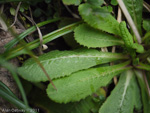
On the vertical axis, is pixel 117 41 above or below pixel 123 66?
above

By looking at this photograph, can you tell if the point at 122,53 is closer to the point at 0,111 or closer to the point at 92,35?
the point at 92,35

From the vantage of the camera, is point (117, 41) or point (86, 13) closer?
point (86, 13)

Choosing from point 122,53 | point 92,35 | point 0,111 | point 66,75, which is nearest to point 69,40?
point 92,35

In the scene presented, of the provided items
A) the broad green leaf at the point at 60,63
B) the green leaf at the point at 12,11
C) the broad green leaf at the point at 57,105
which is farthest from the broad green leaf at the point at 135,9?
the green leaf at the point at 12,11

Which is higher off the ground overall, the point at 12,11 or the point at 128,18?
the point at 12,11

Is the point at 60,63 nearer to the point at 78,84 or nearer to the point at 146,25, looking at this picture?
the point at 78,84

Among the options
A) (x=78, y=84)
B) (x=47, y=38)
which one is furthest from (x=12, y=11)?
(x=78, y=84)

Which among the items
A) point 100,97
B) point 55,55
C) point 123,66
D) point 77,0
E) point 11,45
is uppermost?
point 77,0
